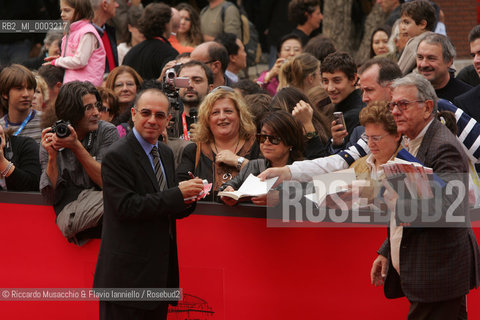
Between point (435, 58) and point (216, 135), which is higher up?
point (435, 58)

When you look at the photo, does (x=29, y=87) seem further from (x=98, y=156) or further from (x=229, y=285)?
(x=229, y=285)

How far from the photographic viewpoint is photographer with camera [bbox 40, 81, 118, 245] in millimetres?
6066

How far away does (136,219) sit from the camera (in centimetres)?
505

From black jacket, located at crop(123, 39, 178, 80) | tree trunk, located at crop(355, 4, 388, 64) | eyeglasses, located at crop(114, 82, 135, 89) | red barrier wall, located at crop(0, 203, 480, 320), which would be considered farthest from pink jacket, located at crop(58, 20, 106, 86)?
tree trunk, located at crop(355, 4, 388, 64)

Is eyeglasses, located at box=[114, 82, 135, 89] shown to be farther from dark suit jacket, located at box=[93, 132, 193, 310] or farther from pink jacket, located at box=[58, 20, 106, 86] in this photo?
dark suit jacket, located at box=[93, 132, 193, 310]

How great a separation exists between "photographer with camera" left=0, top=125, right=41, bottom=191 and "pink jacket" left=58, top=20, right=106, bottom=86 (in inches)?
80.3

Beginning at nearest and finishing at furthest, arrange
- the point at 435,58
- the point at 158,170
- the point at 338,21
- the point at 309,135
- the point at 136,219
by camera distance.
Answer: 1. the point at 136,219
2. the point at 158,170
3. the point at 309,135
4. the point at 435,58
5. the point at 338,21

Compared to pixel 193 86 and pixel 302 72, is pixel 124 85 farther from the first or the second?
pixel 302 72

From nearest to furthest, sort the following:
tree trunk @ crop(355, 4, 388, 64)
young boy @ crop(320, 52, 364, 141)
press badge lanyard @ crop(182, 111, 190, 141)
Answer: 1. young boy @ crop(320, 52, 364, 141)
2. press badge lanyard @ crop(182, 111, 190, 141)
3. tree trunk @ crop(355, 4, 388, 64)

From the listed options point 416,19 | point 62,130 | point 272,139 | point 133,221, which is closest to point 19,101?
point 62,130

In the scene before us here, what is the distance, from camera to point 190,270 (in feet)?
19.9

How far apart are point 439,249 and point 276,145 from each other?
1707mm

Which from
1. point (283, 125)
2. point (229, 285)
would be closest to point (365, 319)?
point (229, 285)

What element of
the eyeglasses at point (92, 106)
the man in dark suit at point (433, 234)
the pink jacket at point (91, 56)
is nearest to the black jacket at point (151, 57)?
the pink jacket at point (91, 56)
